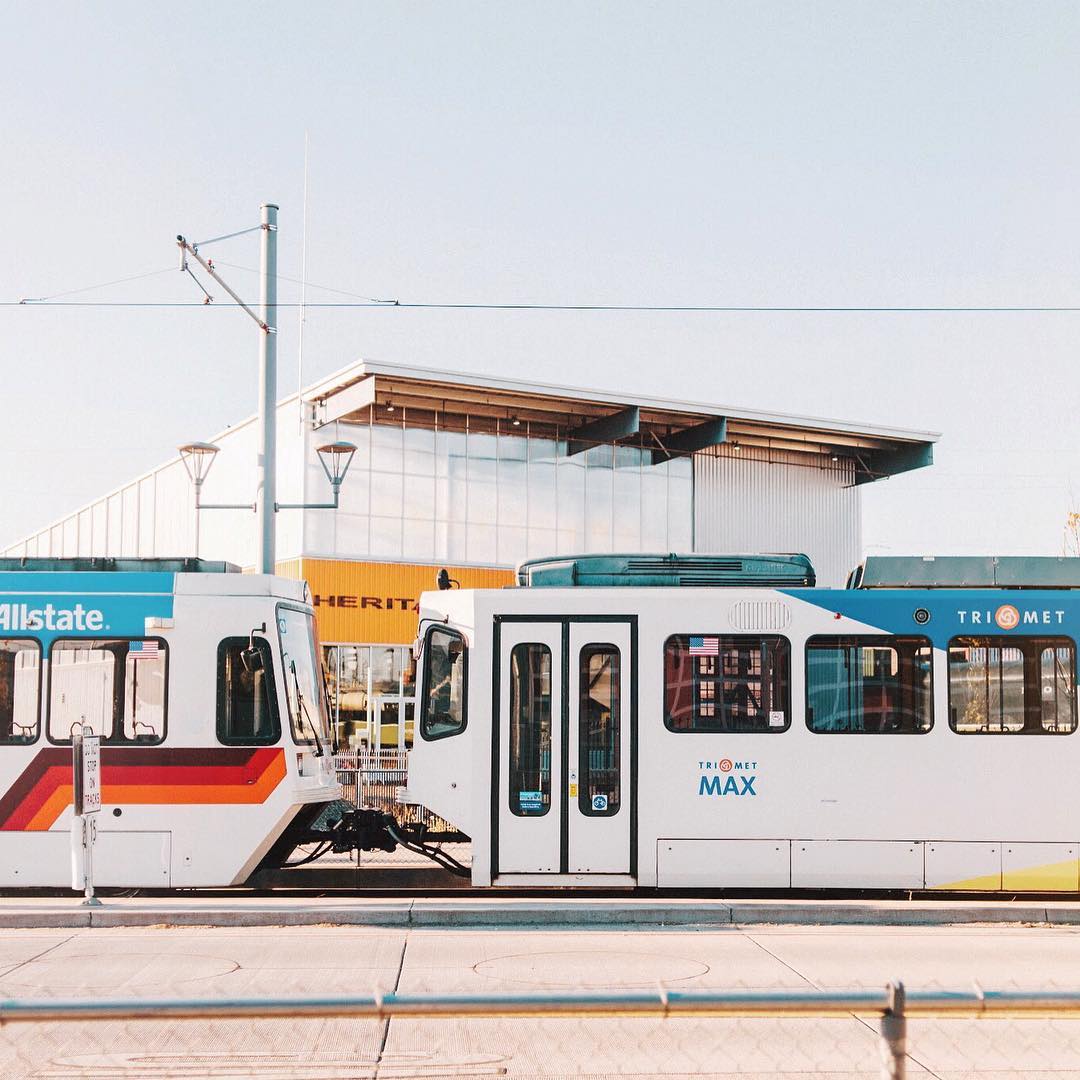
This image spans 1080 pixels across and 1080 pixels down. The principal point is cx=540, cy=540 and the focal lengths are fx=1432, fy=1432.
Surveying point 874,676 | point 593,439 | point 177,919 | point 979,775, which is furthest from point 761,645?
point 593,439

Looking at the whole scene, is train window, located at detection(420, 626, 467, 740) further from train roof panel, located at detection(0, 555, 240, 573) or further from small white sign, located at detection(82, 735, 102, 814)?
small white sign, located at detection(82, 735, 102, 814)

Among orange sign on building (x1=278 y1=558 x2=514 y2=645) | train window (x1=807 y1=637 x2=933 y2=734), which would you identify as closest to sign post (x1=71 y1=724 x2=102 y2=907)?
train window (x1=807 y1=637 x2=933 y2=734)

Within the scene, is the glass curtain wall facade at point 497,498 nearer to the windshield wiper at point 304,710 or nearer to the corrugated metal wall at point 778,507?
the corrugated metal wall at point 778,507

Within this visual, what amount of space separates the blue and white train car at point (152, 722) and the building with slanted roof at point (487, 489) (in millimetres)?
20170

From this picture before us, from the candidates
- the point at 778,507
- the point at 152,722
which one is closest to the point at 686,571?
the point at 152,722

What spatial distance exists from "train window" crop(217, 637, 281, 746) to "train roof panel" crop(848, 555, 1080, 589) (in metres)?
6.01

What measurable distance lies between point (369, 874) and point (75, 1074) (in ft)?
29.1

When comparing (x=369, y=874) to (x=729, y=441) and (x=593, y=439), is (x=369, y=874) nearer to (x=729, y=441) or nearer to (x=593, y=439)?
(x=593, y=439)

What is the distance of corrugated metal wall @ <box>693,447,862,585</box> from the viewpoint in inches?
1743

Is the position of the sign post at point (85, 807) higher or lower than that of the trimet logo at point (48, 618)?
lower

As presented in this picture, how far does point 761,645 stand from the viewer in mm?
13953

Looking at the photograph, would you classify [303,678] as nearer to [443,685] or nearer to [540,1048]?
[443,685]

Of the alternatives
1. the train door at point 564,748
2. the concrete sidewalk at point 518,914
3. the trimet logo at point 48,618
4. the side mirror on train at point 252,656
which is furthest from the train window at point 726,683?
the trimet logo at point 48,618

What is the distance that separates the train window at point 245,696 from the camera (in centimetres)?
1385
